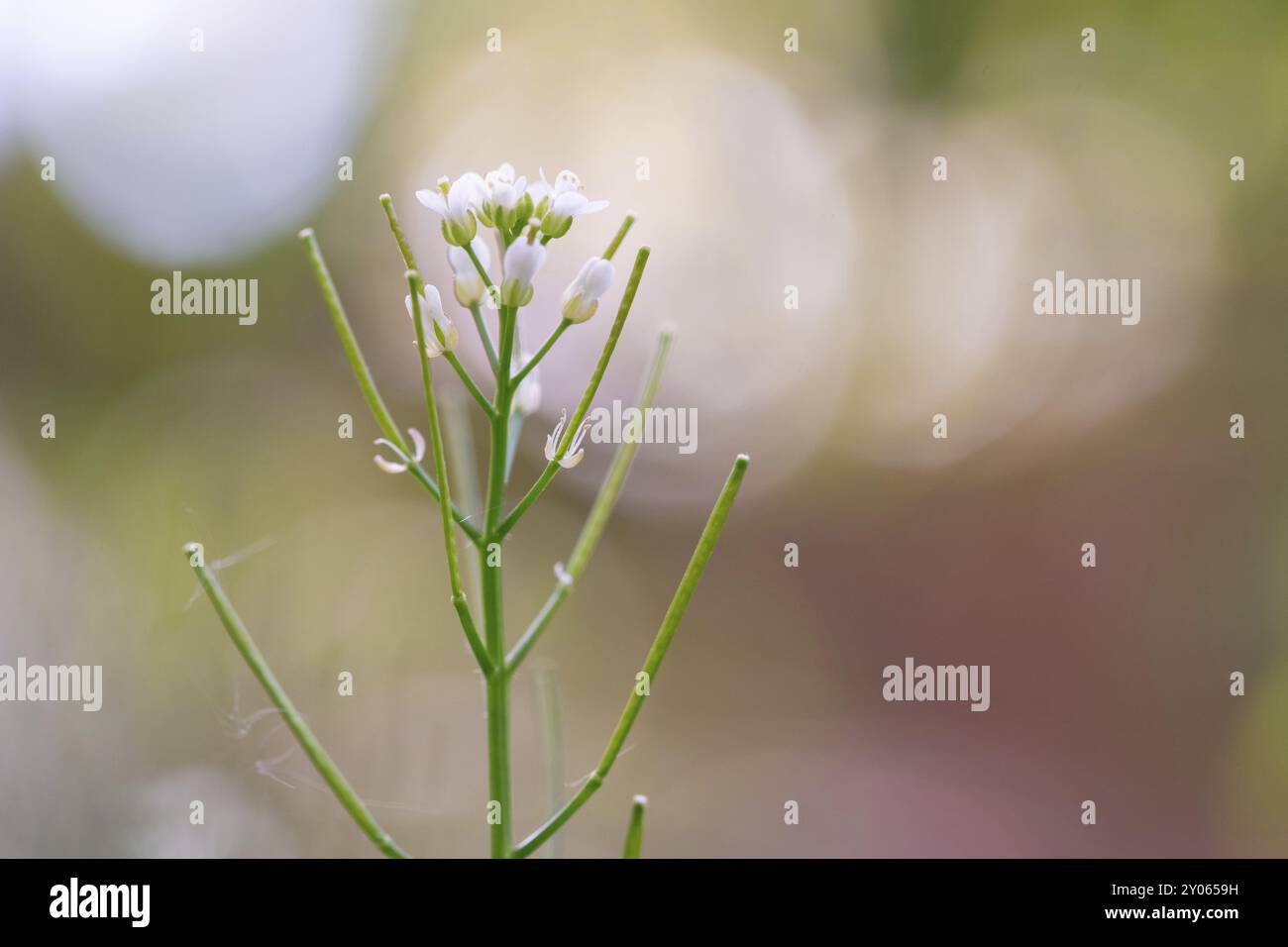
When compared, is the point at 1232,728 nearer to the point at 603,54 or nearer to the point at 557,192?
the point at 557,192

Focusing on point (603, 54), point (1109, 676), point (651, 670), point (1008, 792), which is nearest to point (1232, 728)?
point (1109, 676)

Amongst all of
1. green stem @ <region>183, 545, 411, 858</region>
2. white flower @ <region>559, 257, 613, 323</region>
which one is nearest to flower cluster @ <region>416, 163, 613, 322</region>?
white flower @ <region>559, 257, 613, 323</region>

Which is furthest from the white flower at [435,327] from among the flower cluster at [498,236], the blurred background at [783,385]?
the blurred background at [783,385]

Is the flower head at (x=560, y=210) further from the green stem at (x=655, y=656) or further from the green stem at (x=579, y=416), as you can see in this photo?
the green stem at (x=655, y=656)

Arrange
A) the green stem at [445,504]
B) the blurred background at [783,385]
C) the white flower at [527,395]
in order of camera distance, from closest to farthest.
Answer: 1. the green stem at [445,504]
2. the white flower at [527,395]
3. the blurred background at [783,385]

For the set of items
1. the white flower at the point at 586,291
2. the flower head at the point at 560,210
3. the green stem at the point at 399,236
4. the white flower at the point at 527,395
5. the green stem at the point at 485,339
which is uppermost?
the flower head at the point at 560,210

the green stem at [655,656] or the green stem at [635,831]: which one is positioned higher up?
the green stem at [655,656]

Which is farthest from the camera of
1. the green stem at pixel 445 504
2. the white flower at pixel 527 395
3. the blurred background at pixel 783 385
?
the blurred background at pixel 783 385

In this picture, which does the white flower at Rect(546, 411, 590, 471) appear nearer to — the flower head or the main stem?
the main stem
